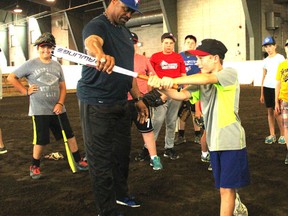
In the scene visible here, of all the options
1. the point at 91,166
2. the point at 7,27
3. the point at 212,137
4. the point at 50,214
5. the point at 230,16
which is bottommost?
the point at 50,214

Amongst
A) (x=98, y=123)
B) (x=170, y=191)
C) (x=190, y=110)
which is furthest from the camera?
(x=190, y=110)

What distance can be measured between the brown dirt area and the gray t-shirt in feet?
3.00

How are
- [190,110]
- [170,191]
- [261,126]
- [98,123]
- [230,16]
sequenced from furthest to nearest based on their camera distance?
[230,16]
[261,126]
[190,110]
[170,191]
[98,123]

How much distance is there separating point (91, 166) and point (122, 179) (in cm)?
58

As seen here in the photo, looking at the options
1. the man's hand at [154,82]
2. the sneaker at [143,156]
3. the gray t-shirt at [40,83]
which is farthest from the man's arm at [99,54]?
the sneaker at [143,156]

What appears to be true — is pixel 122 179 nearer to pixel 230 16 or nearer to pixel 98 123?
pixel 98 123

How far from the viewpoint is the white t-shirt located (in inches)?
233

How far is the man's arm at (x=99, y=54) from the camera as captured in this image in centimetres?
241

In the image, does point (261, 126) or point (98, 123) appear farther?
point (261, 126)

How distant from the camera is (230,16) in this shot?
20406 millimetres

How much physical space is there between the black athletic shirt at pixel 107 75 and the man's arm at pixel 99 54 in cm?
12

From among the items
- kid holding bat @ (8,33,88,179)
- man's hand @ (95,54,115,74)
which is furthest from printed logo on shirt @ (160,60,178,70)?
man's hand @ (95,54,115,74)

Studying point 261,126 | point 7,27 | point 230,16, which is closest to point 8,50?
point 7,27

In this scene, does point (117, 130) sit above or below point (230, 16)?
below
